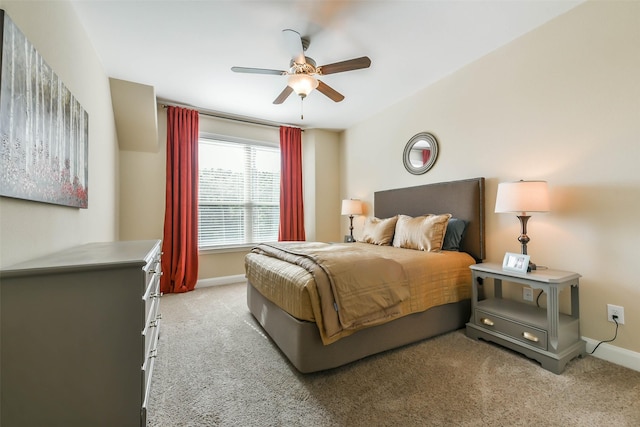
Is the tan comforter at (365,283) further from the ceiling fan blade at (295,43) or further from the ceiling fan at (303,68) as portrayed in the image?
the ceiling fan blade at (295,43)

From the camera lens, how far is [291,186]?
463cm

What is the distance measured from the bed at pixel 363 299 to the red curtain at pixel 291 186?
5.86ft

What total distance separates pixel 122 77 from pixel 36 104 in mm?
2101

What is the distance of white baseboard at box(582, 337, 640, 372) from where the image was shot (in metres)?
1.74

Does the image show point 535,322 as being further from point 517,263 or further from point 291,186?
point 291,186

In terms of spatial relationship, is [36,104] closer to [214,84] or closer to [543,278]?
[214,84]

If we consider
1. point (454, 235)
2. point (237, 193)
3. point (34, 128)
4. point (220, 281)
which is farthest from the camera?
point (237, 193)

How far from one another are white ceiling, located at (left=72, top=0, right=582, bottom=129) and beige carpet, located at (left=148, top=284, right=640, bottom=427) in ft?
8.69

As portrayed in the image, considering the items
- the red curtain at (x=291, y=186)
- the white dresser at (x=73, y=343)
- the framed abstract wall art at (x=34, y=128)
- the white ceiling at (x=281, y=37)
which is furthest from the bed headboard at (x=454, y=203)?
the framed abstract wall art at (x=34, y=128)

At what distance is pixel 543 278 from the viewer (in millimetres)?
1796

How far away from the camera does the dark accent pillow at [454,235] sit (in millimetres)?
2650

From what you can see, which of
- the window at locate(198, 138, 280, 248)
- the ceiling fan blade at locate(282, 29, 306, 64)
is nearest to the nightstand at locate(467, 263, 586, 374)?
the ceiling fan blade at locate(282, 29, 306, 64)

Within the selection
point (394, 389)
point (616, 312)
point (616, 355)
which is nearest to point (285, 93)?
point (394, 389)

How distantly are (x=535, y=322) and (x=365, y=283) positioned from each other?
1267mm
